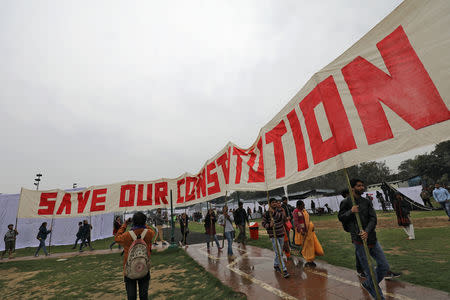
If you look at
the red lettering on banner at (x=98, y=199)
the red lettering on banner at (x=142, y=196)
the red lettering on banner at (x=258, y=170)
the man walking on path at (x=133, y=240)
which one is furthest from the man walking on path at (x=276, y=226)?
the red lettering on banner at (x=98, y=199)

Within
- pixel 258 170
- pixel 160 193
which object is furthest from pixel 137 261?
pixel 160 193

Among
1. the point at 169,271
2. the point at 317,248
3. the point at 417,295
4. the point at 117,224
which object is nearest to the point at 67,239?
the point at 117,224

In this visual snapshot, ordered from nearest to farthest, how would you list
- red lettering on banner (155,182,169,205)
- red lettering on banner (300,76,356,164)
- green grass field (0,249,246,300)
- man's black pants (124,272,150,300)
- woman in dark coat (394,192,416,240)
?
1. red lettering on banner (300,76,356,164)
2. man's black pants (124,272,150,300)
3. green grass field (0,249,246,300)
4. woman in dark coat (394,192,416,240)
5. red lettering on banner (155,182,169,205)

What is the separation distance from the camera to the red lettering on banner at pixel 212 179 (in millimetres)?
Answer: 7013

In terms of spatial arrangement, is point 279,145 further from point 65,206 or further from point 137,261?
point 65,206

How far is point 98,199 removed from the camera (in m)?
10.1

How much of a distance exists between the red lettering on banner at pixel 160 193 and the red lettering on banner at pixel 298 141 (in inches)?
318

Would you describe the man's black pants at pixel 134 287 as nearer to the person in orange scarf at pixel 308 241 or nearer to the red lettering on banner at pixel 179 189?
the person in orange scarf at pixel 308 241

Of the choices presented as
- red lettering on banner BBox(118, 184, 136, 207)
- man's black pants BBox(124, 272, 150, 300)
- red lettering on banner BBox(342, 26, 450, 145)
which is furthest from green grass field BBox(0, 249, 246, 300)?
red lettering on banner BBox(342, 26, 450, 145)

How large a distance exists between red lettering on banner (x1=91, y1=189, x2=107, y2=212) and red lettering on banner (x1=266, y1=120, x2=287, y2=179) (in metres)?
8.99

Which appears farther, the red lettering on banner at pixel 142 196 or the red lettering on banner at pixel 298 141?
the red lettering on banner at pixel 142 196

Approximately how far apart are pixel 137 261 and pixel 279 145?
3.31 metres

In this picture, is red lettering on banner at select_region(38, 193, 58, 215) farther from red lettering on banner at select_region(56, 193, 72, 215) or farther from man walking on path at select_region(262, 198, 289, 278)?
man walking on path at select_region(262, 198, 289, 278)

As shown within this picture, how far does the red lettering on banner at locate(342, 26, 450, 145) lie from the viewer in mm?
2139
